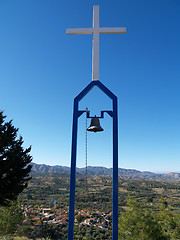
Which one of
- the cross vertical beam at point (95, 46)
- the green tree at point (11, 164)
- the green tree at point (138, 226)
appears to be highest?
the cross vertical beam at point (95, 46)

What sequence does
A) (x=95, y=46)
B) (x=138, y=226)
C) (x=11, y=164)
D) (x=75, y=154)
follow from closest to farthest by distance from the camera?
(x=75, y=154) → (x=95, y=46) → (x=11, y=164) → (x=138, y=226)

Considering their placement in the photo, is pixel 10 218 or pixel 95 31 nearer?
pixel 95 31

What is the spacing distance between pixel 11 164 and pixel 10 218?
4.07 metres

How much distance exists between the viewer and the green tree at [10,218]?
10.2m

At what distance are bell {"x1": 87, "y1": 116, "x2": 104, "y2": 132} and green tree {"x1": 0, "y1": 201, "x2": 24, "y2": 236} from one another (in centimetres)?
933

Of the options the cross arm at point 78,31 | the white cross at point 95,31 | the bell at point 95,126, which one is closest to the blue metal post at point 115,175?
the bell at point 95,126

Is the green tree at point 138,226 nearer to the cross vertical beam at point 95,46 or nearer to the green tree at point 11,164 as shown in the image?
the green tree at point 11,164

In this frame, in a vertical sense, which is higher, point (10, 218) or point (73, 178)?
point (73, 178)

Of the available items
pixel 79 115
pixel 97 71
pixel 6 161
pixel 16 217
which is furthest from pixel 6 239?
pixel 97 71

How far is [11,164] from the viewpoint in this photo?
9.53m

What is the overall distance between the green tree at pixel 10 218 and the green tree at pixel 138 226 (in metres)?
7.38

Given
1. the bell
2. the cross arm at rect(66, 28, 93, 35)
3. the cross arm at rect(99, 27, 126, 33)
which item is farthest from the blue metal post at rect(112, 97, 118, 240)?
the cross arm at rect(66, 28, 93, 35)

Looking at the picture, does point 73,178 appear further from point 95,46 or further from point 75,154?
point 95,46

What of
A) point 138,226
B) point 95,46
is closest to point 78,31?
point 95,46
